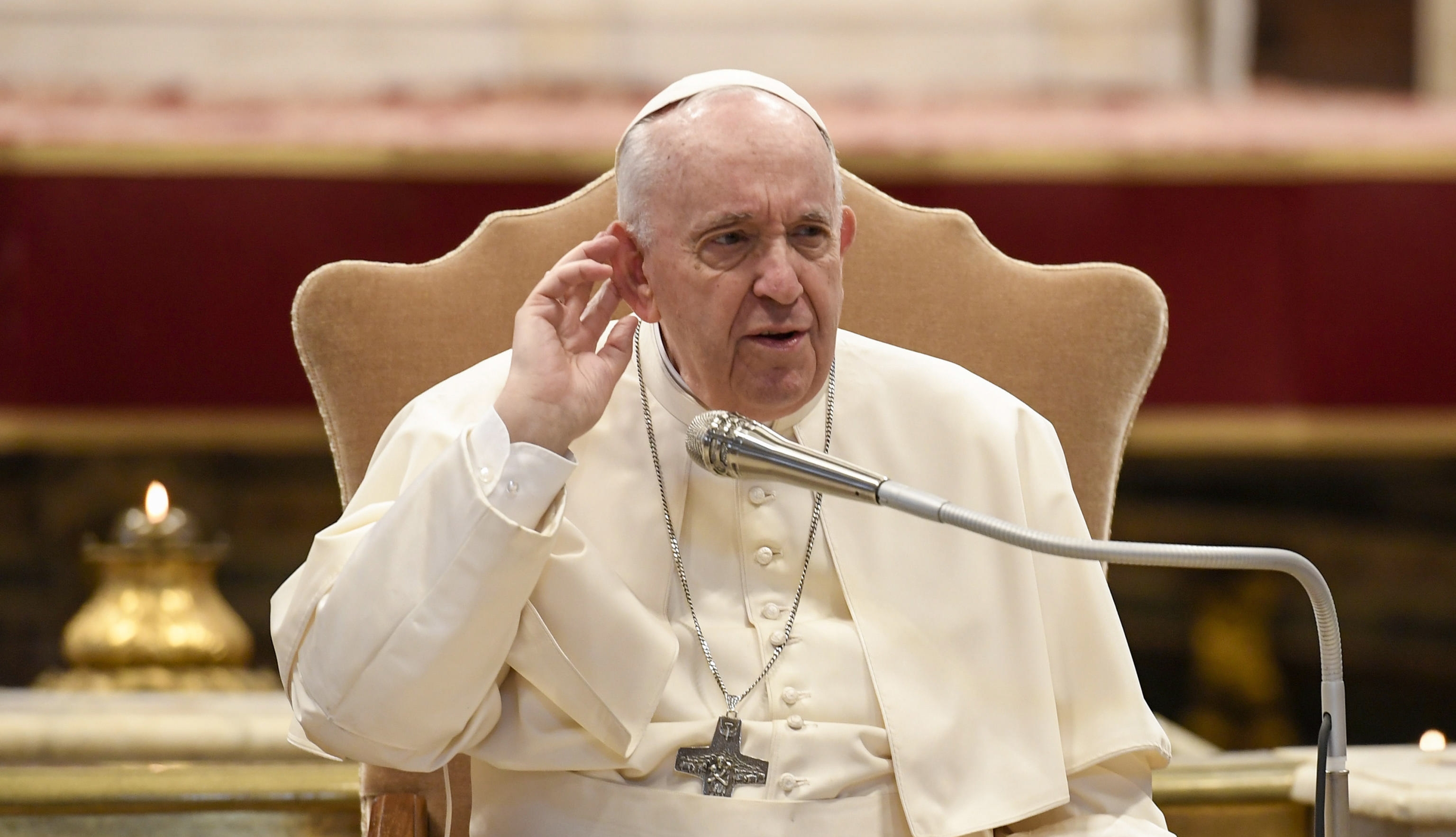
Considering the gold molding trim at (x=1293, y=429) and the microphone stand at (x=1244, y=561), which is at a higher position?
the gold molding trim at (x=1293, y=429)

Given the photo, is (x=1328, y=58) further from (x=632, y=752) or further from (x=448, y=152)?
(x=632, y=752)

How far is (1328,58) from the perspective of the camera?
20.7ft

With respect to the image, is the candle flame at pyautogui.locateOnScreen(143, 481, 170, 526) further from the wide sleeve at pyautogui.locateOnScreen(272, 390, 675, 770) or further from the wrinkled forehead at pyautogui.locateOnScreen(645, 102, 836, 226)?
the wrinkled forehead at pyautogui.locateOnScreen(645, 102, 836, 226)

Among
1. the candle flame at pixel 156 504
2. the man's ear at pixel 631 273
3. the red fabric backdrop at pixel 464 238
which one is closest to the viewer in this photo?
the man's ear at pixel 631 273

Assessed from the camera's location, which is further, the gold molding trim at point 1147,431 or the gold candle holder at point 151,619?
the gold molding trim at point 1147,431

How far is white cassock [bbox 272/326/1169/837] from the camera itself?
6.13 ft

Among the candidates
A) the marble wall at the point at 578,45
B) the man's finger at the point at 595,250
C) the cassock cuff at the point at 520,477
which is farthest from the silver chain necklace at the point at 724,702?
the marble wall at the point at 578,45

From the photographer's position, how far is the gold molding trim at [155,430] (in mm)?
4426

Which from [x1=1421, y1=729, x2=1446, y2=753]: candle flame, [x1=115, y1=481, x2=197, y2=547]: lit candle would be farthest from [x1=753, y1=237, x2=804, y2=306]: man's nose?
[x1=115, y1=481, x2=197, y2=547]: lit candle

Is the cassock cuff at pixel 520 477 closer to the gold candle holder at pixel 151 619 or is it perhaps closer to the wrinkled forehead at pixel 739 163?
the wrinkled forehead at pixel 739 163

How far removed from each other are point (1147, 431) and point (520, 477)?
319 centimetres

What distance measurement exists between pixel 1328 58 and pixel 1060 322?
4.46 metres

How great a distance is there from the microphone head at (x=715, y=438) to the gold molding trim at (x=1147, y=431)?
9.97ft

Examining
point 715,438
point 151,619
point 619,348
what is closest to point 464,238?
point 151,619
